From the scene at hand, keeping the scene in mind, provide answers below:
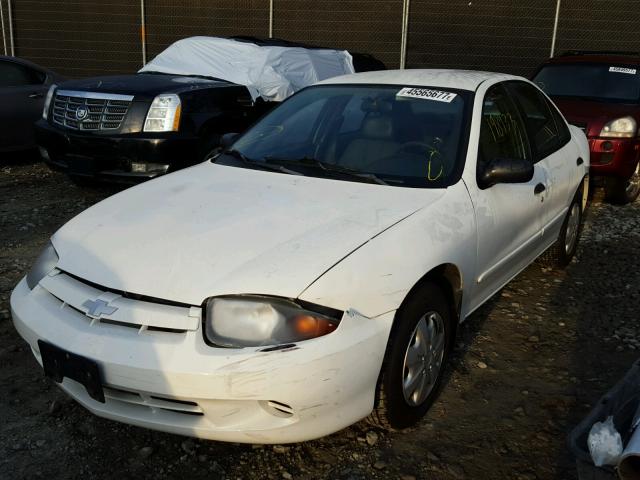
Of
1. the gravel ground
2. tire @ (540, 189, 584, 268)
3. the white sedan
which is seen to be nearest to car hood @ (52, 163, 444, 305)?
the white sedan

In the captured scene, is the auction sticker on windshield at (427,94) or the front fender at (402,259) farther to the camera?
the auction sticker on windshield at (427,94)

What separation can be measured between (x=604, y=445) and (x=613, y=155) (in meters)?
5.19

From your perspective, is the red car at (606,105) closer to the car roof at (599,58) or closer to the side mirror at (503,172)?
the car roof at (599,58)

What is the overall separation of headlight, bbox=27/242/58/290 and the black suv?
2.85 meters

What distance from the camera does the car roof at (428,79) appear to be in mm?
3643

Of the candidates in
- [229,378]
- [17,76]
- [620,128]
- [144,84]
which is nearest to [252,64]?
[144,84]

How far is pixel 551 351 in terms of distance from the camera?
3.58m

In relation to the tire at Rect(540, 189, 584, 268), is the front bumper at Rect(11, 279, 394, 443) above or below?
above

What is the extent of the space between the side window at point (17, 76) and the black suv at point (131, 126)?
68.4 inches

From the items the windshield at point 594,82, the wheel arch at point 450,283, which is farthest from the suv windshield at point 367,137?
the windshield at point 594,82

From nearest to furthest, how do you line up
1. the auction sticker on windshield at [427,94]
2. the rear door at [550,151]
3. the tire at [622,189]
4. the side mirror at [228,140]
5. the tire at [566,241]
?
the auction sticker on windshield at [427,94], the side mirror at [228,140], the rear door at [550,151], the tire at [566,241], the tire at [622,189]

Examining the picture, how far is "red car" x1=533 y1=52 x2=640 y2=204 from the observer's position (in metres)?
6.38

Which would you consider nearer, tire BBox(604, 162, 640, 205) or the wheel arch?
the wheel arch

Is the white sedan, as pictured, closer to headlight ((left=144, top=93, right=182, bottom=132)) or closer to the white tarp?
headlight ((left=144, top=93, right=182, bottom=132))
